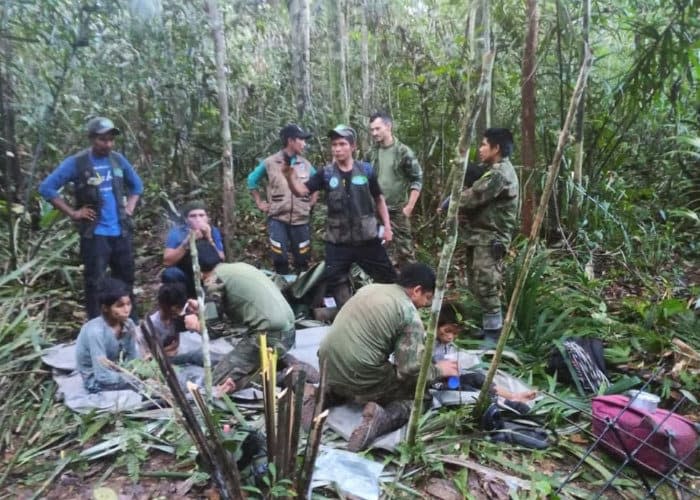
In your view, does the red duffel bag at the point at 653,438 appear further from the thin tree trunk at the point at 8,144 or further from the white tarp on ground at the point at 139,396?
the thin tree trunk at the point at 8,144

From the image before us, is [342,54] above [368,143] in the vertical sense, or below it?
above

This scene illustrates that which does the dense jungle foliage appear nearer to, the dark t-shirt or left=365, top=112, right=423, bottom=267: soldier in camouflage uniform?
left=365, top=112, right=423, bottom=267: soldier in camouflage uniform

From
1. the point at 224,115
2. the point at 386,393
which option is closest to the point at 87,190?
the point at 224,115

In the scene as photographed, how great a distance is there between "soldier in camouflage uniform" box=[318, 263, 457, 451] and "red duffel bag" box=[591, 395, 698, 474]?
3.21ft

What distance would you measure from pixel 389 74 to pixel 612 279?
3.93 meters

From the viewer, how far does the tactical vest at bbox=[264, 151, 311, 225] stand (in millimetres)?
5512

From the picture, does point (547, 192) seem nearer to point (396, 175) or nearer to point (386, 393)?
point (386, 393)

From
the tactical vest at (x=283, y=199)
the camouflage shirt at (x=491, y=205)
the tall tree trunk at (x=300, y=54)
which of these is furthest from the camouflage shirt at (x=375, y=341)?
the tall tree trunk at (x=300, y=54)

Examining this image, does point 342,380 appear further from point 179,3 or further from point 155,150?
point 179,3

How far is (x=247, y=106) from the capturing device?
8.18 metres

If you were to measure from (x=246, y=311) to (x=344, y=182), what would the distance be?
5.24ft

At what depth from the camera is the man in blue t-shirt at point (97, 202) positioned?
447 cm

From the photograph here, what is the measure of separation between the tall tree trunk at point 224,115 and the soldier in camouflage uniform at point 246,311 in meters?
2.26

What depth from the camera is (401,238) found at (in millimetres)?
5793
